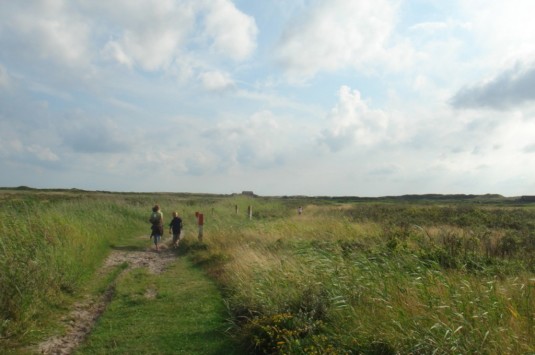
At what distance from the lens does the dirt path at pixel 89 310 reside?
6.28 meters

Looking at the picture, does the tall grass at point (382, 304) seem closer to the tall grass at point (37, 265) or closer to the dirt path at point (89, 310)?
the dirt path at point (89, 310)

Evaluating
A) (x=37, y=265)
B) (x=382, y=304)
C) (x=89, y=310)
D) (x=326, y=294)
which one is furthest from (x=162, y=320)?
(x=382, y=304)

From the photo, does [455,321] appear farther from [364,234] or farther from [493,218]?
[493,218]

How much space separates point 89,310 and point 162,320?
5.83ft

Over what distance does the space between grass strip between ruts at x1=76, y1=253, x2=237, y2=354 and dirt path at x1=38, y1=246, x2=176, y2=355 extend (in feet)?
0.65

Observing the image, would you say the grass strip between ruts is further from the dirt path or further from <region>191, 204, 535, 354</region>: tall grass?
<region>191, 204, 535, 354</region>: tall grass

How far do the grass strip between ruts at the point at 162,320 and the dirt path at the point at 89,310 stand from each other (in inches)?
7.8

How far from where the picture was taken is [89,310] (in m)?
8.20

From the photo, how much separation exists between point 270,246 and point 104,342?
23.3ft

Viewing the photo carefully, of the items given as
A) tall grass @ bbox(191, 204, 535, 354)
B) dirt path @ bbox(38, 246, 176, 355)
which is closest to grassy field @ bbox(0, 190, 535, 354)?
tall grass @ bbox(191, 204, 535, 354)

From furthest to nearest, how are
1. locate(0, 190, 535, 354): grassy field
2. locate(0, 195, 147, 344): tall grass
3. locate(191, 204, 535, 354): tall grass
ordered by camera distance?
locate(0, 195, 147, 344): tall grass < locate(0, 190, 535, 354): grassy field < locate(191, 204, 535, 354): tall grass

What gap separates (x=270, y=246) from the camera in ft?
42.6

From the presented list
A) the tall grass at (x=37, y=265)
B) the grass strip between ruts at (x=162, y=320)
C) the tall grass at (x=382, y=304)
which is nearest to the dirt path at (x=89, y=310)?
the grass strip between ruts at (x=162, y=320)

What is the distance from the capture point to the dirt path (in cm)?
628
